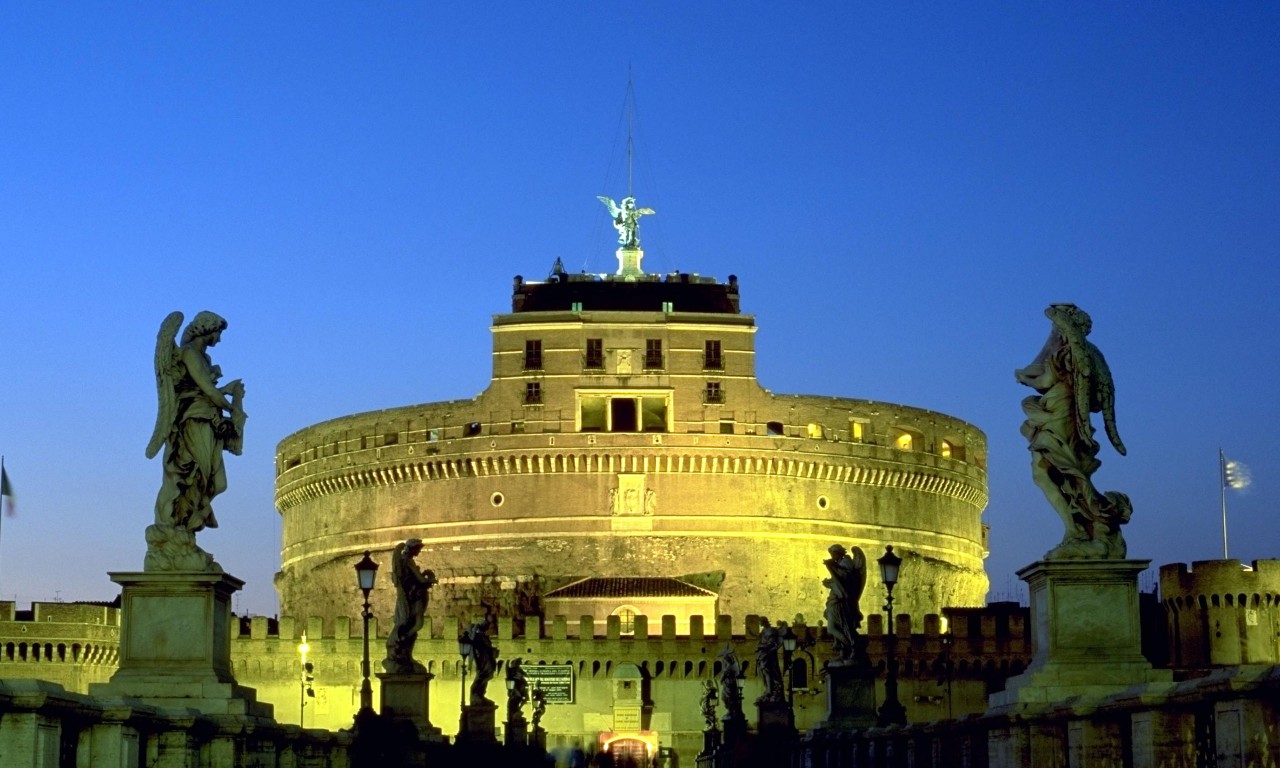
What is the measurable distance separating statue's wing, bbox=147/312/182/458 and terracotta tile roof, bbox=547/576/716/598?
7111 cm

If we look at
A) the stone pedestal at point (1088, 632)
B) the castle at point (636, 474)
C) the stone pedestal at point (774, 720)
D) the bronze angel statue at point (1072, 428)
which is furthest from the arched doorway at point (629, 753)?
the stone pedestal at point (1088, 632)

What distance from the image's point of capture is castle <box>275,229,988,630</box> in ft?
311

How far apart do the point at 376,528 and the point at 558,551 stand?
9.03 meters

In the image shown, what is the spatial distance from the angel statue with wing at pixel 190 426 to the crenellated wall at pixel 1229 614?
71.7 m

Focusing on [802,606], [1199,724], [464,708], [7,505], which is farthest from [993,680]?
[1199,724]

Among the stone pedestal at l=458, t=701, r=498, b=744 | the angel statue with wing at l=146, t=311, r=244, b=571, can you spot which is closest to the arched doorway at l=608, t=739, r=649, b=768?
the stone pedestal at l=458, t=701, r=498, b=744

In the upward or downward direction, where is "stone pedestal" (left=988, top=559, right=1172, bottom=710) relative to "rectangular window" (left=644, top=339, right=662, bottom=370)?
downward

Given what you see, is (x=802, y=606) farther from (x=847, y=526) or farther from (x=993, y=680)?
(x=993, y=680)

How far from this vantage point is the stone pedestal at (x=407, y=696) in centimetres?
3019

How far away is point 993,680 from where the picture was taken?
8394 centimetres

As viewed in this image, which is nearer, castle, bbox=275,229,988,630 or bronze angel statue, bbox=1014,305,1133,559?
bronze angel statue, bbox=1014,305,1133,559

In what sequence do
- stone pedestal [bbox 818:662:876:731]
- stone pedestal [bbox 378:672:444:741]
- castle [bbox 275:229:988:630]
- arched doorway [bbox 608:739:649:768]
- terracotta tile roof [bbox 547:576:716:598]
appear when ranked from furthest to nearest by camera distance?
1. castle [bbox 275:229:988:630]
2. terracotta tile roof [bbox 547:576:716:598]
3. arched doorway [bbox 608:739:649:768]
4. stone pedestal [bbox 378:672:444:741]
5. stone pedestal [bbox 818:662:876:731]

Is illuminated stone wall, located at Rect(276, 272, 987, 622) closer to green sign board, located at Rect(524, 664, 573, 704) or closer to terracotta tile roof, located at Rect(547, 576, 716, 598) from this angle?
terracotta tile roof, located at Rect(547, 576, 716, 598)

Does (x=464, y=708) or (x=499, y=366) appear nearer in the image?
(x=464, y=708)
